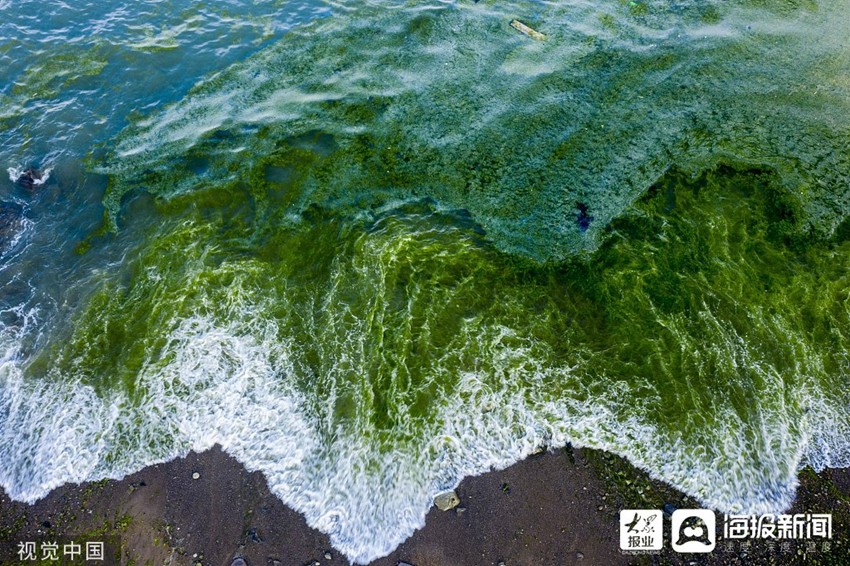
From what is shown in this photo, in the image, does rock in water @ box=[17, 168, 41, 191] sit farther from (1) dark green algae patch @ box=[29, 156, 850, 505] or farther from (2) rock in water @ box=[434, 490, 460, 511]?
(2) rock in water @ box=[434, 490, 460, 511]

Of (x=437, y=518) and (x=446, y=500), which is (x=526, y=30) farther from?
(x=437, y=518)

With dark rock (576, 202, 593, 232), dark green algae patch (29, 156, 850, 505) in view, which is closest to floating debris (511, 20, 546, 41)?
dark green algae patch (29, 156, 850, 505)

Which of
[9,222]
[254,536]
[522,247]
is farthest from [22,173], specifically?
[522,247]

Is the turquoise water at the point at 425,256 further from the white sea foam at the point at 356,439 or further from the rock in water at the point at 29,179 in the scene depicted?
the rock in water at the point at 29,179

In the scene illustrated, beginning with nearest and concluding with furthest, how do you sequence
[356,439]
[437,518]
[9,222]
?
1. [437,518]
2. [356,439]
3. [9,222]

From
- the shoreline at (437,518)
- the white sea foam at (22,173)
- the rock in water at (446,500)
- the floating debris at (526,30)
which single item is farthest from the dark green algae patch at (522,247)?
the white sea foam at (22,173)

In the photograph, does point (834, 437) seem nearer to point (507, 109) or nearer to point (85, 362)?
point (507, 109)
